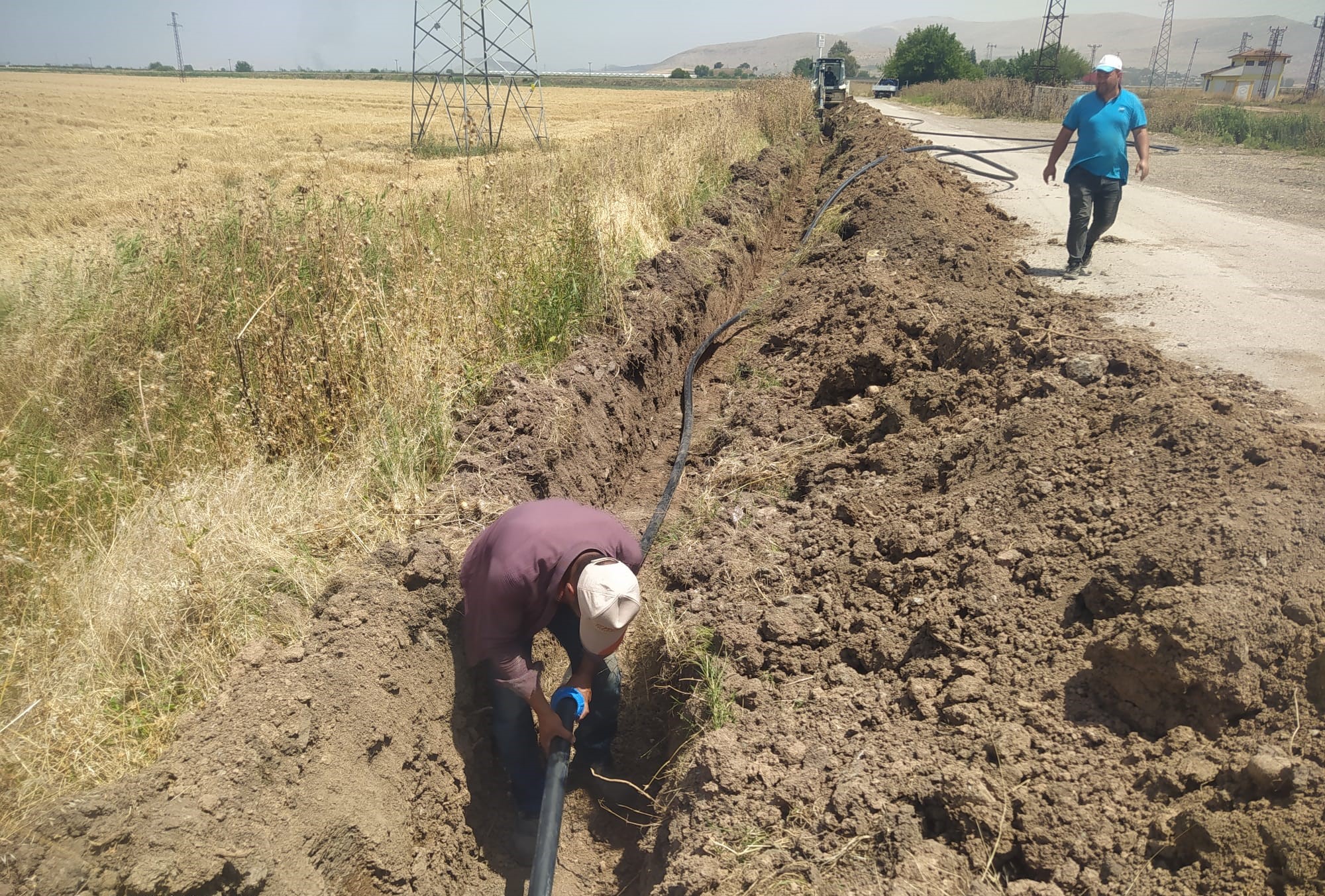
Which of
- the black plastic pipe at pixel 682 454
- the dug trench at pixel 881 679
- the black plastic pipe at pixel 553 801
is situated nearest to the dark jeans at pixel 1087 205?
the dug trench at pixel 881 679

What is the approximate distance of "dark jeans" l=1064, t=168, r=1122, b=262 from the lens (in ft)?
25.1

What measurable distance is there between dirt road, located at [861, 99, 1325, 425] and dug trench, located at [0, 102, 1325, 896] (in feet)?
2.78

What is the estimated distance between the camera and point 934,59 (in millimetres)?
63438

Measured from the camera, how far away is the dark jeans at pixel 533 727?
3.67m

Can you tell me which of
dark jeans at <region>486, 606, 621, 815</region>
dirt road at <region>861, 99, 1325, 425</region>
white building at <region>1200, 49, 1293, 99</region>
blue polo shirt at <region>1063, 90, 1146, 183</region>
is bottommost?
dark jeans at <region>486, 606, 621, 815</region>

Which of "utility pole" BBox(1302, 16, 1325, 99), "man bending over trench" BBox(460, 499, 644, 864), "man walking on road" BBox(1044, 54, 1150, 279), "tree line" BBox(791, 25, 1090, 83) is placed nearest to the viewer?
"man bending over trench" BBox(460, 499, 644, 864)

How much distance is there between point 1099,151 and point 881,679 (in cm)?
641

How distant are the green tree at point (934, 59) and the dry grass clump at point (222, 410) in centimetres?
6498

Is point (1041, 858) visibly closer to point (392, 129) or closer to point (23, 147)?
point (23, 147)

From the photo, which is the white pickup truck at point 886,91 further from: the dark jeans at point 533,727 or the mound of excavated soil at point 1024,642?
the dark jeans at point 533,727

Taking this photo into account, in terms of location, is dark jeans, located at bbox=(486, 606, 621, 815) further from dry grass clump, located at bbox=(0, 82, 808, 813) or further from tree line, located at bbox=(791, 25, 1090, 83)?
tree line, located at bbox=(791, 25, 1090, 83)

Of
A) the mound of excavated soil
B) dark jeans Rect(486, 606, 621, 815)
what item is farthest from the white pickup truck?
dark jeans Rect(486, 606, 621, 815)

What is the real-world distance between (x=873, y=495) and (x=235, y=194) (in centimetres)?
622

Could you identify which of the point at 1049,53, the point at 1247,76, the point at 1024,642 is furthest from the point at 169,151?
the point at 1247,76
